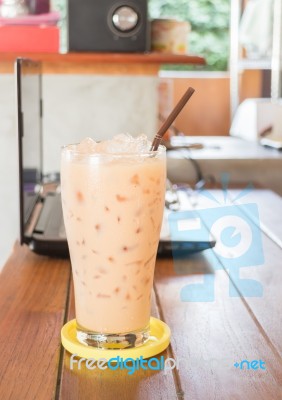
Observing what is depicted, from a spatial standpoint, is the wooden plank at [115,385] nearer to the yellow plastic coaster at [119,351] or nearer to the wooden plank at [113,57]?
the yellow plastic coaster at [119,351]

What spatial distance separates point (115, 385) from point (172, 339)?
14 centimetres

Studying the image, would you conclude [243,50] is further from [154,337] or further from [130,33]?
[154,337]

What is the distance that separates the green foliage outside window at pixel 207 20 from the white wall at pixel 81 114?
16.9 feet

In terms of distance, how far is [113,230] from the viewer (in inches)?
27.5

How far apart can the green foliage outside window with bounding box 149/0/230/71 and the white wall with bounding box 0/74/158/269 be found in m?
5.16

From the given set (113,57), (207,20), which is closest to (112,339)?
(113,57)

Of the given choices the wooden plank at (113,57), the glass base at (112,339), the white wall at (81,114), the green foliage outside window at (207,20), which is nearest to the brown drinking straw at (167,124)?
the glass base at (112,339)

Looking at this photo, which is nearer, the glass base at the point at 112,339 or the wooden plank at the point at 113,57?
the glass base at the point at 112,339

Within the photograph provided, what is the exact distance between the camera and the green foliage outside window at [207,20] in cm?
715

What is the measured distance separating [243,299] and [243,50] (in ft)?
18.9

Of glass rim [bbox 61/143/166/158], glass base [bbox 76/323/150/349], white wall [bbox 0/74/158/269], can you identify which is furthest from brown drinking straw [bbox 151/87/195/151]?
white wall [bbox 0/74/158/269]

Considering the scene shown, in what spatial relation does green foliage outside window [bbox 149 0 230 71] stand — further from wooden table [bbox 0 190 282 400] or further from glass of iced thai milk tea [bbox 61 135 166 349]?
glass of iced thai milk tea [bbox 61 135 166 349]

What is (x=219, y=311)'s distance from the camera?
87 centimetres

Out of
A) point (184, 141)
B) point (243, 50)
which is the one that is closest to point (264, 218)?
point (184, 141)
